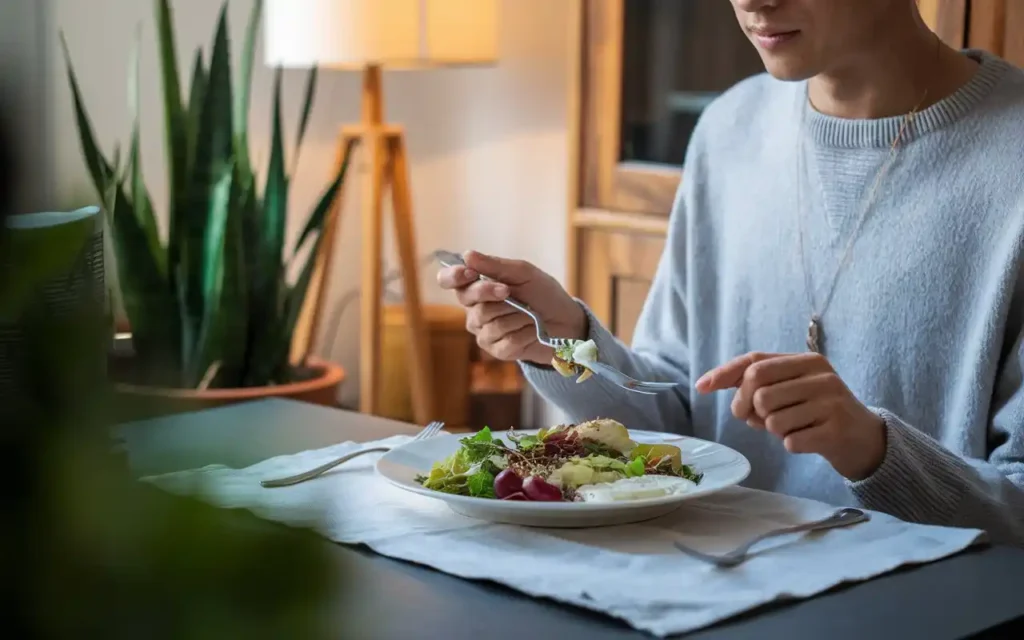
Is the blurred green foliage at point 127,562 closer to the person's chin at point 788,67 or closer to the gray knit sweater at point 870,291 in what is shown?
the gray knit sweater at point 870,291

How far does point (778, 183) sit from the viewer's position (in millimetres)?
1619

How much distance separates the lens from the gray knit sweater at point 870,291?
1.30 m

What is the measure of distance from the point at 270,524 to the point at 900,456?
1.01 m

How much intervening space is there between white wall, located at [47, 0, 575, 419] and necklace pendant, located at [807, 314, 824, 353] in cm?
195

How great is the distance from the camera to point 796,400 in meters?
1.08

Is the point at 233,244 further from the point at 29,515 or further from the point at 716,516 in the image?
the point at 29,515

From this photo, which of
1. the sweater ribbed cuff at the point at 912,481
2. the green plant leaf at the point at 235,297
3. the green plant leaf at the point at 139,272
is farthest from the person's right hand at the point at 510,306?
the green plant leaf at the point at 235,297

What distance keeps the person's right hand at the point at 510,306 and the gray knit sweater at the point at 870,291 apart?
5cm

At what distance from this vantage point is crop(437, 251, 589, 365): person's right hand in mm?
1326

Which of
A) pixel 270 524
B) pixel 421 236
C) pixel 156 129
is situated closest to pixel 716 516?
pixel 270 524

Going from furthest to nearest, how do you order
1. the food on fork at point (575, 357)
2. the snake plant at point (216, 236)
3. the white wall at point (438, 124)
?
the white wall at point (438, 124), the snake plant at point (216, 236), the food on fork at point (575, 357)

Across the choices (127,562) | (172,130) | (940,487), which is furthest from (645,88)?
(127,562)

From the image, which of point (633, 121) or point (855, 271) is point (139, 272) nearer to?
point (633, 121)

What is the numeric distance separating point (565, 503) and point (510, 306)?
1.50ft
